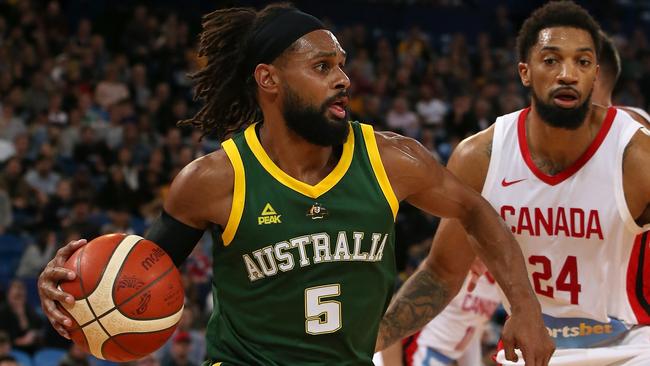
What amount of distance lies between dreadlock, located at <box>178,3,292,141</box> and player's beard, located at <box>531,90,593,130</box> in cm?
109

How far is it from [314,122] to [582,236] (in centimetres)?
124

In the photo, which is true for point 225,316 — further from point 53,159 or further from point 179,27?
point 179,27

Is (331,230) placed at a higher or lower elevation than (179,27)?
lower

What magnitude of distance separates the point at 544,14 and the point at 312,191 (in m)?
1.37

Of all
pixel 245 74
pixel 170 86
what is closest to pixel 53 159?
pixel 170 86

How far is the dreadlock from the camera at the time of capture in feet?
13.2

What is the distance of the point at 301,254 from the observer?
3602 mm

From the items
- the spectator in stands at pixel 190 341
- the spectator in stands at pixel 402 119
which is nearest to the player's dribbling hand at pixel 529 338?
the spectator in stands at pixel 190 341

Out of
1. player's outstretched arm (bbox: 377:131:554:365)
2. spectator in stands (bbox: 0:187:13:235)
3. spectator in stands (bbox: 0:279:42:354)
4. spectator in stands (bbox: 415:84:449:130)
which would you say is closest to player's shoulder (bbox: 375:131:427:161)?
player's outstretched arm (bbox: 377:131:554:365)

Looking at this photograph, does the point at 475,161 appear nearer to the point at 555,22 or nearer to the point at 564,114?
the point at 564,114

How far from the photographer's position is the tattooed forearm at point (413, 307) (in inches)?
178

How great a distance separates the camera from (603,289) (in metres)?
4.23

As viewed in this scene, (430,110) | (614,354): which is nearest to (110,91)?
(430,110)

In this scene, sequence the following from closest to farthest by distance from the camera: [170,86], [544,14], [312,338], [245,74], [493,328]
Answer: [312,338], [245,74], [544,14], [493,328], [170,86]
